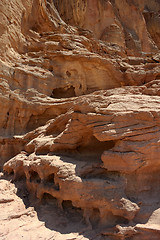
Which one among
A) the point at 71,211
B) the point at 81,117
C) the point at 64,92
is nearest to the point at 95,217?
the point at 71,211

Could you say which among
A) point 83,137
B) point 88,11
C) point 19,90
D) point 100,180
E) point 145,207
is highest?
point 88,11

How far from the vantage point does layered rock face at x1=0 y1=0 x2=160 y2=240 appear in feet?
16.2

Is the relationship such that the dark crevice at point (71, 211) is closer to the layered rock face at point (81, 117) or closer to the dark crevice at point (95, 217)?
the layered rock face at point (81, 117)

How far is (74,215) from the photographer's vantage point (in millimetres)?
5297

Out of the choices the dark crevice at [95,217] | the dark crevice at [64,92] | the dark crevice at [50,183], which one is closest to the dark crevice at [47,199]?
the dark crevice at [50,183]

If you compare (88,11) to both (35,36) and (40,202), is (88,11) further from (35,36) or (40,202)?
(40,202)

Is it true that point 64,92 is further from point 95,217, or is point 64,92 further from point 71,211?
point 95,217

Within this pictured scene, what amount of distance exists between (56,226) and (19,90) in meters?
7.54

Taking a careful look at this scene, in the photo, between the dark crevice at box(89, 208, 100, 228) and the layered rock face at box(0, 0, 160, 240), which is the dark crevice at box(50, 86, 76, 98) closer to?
the layered rock face at box(0, 0, 160, 240)

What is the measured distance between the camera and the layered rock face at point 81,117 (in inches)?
194

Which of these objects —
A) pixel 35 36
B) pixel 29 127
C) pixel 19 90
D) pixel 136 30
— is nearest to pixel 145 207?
pixel 29 127

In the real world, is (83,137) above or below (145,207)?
above

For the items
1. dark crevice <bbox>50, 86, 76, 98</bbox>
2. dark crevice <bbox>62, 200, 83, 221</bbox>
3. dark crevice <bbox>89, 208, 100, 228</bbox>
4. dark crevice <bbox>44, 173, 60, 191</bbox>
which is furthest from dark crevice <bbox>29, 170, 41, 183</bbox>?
dark crevice <bbox>50, 86, 76, 98</bbox>

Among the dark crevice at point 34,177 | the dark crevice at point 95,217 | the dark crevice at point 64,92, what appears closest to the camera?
the dark crevice at point 95,217
